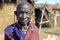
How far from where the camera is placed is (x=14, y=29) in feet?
8.96

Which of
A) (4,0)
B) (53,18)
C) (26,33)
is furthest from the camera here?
(53,18)

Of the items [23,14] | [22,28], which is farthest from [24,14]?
[22,28]

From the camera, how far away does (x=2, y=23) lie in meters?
10.7

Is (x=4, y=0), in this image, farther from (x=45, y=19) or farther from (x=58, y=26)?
(x=58, y=26)

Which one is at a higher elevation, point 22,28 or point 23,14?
point 23,14

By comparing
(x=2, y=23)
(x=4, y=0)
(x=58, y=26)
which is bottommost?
(x=58, y=26)

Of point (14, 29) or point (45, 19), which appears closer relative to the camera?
point (14, 29)

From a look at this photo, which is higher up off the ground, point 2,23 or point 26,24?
point 26,24

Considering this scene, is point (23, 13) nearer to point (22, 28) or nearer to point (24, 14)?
point (24, 14)

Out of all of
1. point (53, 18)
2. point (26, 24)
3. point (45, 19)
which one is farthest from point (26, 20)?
point (53, 18)

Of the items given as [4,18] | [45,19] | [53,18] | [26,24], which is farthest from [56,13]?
[26,24]

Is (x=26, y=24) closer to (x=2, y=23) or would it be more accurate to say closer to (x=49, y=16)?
(x=2, y=23)

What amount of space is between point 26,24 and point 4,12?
799cm

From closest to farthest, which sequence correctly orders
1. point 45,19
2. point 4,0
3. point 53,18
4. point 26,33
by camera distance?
point 26,33
point 4,0
point 45,19
point 53,18
